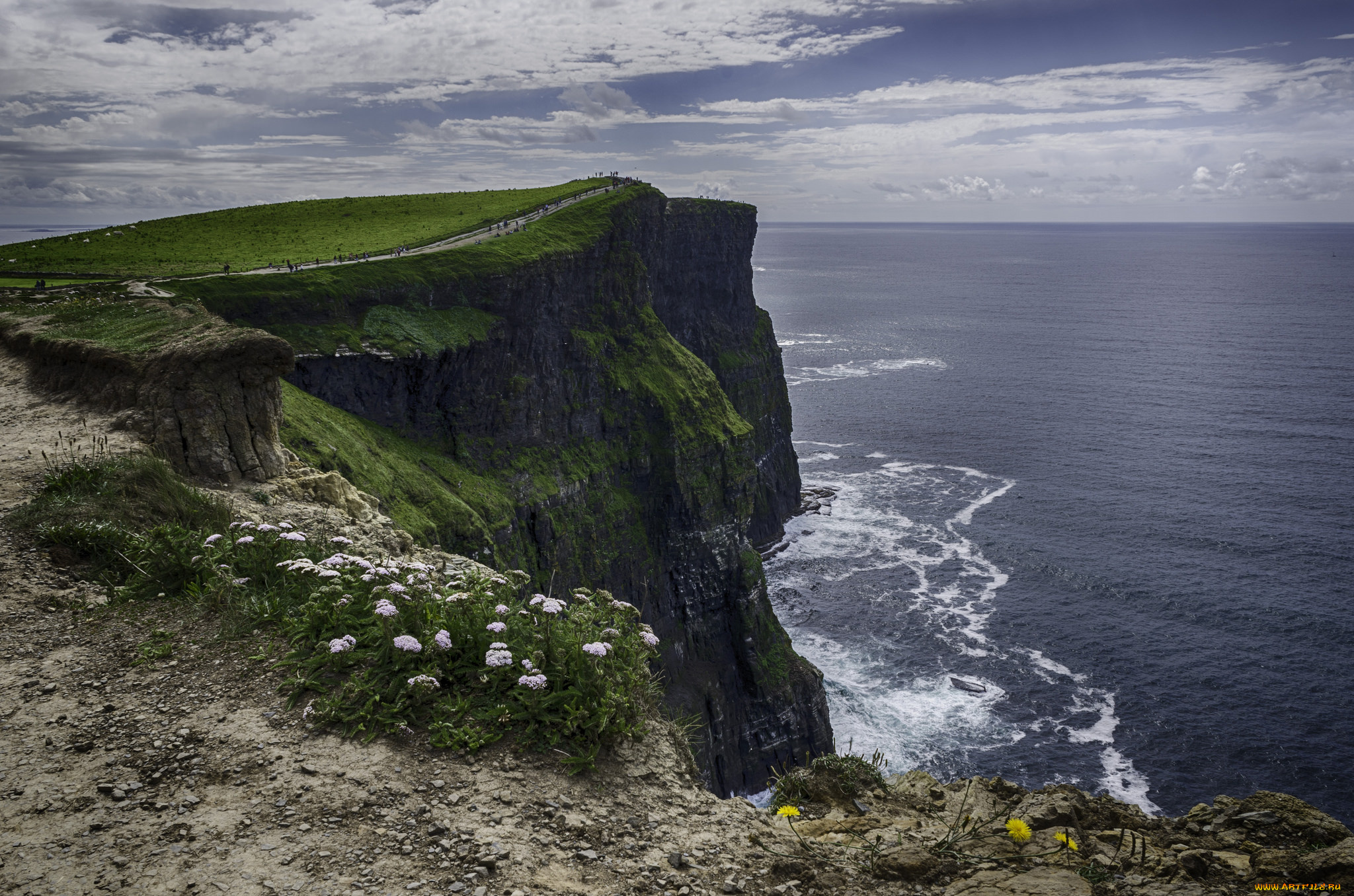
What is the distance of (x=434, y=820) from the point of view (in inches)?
399

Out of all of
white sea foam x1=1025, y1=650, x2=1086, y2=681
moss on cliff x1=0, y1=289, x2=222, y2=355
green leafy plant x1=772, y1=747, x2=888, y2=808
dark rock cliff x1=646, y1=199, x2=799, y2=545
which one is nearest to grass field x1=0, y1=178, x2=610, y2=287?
dark rock cliff x1=646, y1=199, x2=799, y2=545

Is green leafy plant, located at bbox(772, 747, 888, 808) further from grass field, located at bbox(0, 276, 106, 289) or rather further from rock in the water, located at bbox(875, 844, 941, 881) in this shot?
grass field, located at bbox(0, 276, 106, 289)

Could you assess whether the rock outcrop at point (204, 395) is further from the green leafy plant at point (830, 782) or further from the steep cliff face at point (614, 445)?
the steep cliff face at point (614, 445)

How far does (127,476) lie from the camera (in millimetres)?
18750

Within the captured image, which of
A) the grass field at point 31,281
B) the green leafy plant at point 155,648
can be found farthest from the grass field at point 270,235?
the green leafy plant at point 155,648

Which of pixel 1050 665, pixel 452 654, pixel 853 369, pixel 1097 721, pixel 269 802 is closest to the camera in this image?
pixel 269 802

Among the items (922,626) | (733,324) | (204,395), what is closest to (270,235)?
(733,324)

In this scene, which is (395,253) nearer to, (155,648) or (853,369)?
(155,648)

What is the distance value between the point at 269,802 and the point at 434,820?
7.34ft

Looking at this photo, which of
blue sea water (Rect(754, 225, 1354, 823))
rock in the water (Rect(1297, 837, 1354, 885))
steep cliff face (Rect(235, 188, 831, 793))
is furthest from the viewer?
blue sea water (Rect(754, 225, 1354, 823))

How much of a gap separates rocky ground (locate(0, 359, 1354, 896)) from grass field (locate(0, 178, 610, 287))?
55.5 m

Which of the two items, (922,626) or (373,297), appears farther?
(922,626)

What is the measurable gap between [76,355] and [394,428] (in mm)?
28178

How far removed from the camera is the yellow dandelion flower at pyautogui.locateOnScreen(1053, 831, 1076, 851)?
10018 millimetres
